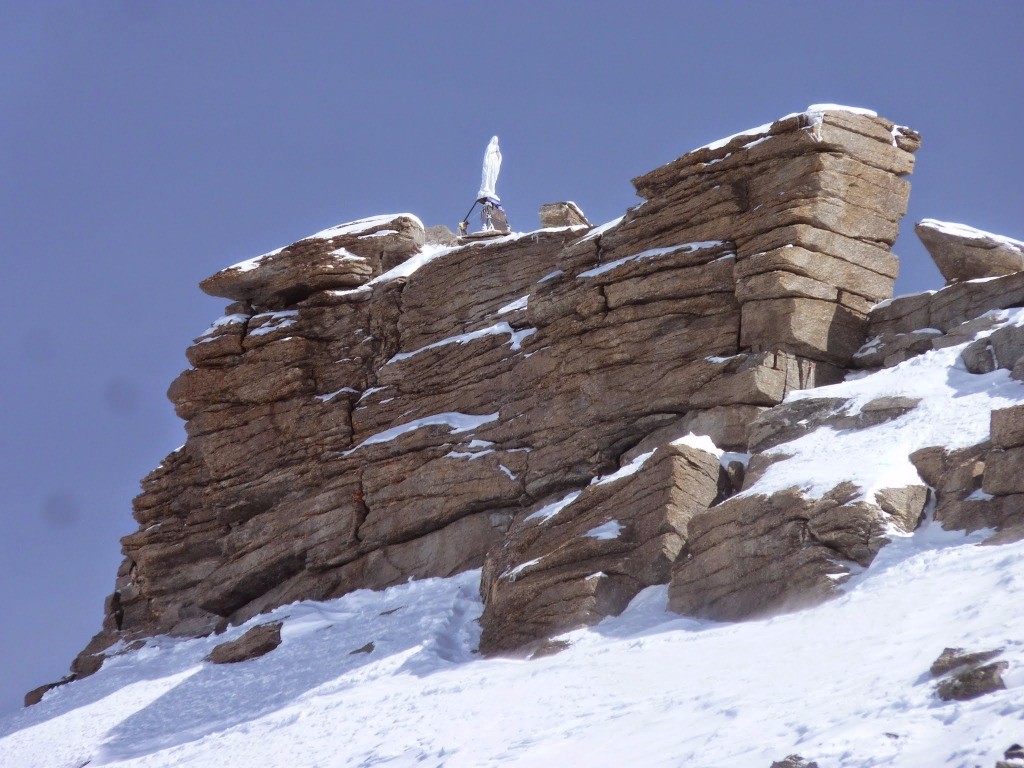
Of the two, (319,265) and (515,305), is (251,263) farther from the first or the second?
(515,305)

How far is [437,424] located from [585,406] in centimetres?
586

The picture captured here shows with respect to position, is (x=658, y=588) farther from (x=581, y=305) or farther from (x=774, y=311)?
(x=581, y=305)

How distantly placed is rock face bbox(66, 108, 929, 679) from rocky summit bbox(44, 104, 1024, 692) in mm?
87

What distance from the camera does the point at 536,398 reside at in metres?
37.2

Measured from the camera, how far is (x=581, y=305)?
36562 mm

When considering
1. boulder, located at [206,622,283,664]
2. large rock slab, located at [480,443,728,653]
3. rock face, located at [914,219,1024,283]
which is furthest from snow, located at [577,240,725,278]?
boulder, located at [206,622,283,664]

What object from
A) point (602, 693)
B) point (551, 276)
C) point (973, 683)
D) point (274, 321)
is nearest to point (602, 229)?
point (551, 276)

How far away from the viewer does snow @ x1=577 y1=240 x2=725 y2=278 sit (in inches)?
1373

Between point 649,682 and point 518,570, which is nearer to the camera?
point 649,682

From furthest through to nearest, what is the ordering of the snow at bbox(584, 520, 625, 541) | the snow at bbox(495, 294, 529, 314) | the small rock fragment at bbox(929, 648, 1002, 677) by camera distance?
the snow at bbox(495, 294, 529, 314)
the snow at bbox(584, 520, 625, 541)
the small rock fragment at bbox(929, 648, 1002, 677)

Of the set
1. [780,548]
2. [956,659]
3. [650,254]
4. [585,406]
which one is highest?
[650,254]

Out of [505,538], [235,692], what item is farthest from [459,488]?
[235,692]

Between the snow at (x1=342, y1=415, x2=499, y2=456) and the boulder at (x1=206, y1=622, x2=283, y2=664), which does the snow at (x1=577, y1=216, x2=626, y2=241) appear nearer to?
the snow at (x1=342, y1=415, x2=499, y2=456)

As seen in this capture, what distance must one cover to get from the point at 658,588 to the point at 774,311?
899 centimetres
